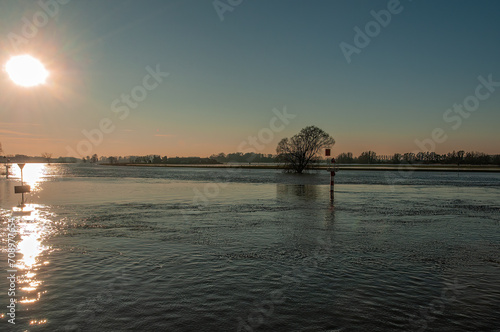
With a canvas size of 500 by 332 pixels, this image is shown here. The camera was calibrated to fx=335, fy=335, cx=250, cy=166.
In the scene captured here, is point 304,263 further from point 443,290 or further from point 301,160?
point 301,160

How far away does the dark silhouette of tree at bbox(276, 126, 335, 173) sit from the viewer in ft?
269

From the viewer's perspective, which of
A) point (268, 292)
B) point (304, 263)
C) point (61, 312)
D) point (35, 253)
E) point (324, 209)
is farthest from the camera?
point (324, 209)

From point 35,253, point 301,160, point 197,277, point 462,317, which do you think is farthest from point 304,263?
point 301,160

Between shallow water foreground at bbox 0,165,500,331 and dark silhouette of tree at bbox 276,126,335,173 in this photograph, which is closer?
shallow water foreground at bbox 0,165,500,331

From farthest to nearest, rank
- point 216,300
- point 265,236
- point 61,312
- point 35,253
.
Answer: point 265,236 < point 35,253 < point 216,300 < point 61,312

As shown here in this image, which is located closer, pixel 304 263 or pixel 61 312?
pixel 61 312

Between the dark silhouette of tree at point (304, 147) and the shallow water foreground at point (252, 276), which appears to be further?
Answer: the dark silhouette of tree at point (304, 147)

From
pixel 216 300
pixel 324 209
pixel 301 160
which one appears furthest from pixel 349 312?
pixel 301 160

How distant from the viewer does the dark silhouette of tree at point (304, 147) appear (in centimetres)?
8212

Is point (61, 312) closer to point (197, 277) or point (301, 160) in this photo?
point (197, 277)

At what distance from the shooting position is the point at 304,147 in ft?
270

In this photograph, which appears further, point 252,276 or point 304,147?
point 304,147

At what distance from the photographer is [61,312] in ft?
17.2

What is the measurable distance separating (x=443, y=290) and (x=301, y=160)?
7737cm
